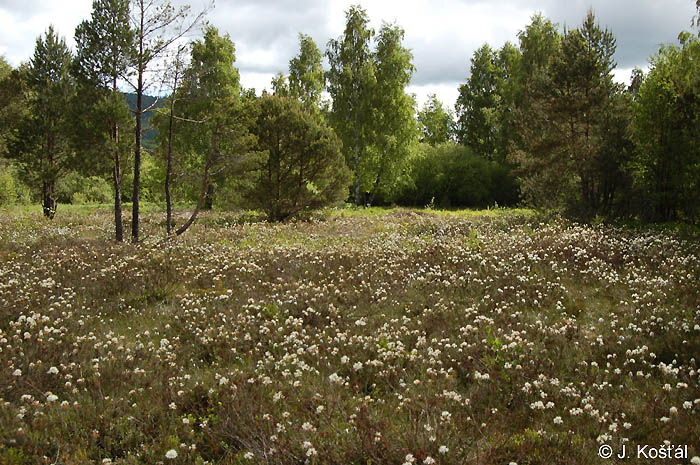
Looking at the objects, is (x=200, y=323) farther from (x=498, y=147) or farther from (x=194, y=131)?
(x=498, y=147)

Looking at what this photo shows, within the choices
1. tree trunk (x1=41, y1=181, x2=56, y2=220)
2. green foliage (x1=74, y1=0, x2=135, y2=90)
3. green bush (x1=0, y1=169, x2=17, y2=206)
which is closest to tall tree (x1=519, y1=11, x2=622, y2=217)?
green foliage (x1=74, y1=0, x2=135, y2=90)

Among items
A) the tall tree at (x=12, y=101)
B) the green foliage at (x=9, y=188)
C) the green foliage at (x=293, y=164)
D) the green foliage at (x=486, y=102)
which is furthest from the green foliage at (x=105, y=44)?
the green foliage at (x=486, y=102)

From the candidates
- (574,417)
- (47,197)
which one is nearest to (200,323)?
(574,417)

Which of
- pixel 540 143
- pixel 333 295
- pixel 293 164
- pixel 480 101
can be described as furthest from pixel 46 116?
pixel 480 101

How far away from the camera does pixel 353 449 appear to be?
14.1 feet

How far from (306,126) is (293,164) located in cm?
199

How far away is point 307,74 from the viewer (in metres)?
38.0

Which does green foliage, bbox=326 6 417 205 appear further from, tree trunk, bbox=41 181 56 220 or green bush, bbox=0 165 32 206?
green bush, bbox=0 165 32 206

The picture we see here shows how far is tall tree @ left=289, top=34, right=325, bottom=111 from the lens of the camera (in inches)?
1496

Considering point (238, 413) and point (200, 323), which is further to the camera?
point (200, 323)

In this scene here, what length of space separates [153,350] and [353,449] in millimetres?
4297

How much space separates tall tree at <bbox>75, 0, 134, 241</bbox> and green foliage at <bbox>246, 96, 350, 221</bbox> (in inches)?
242

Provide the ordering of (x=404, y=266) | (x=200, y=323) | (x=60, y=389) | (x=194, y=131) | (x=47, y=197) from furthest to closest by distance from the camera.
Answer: (x=194, y=131), (x=47, y=197), (x=404, y=266), (x=200, y=323), (x=60, y=389)

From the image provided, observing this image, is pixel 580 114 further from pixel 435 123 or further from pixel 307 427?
pixel 435 123
